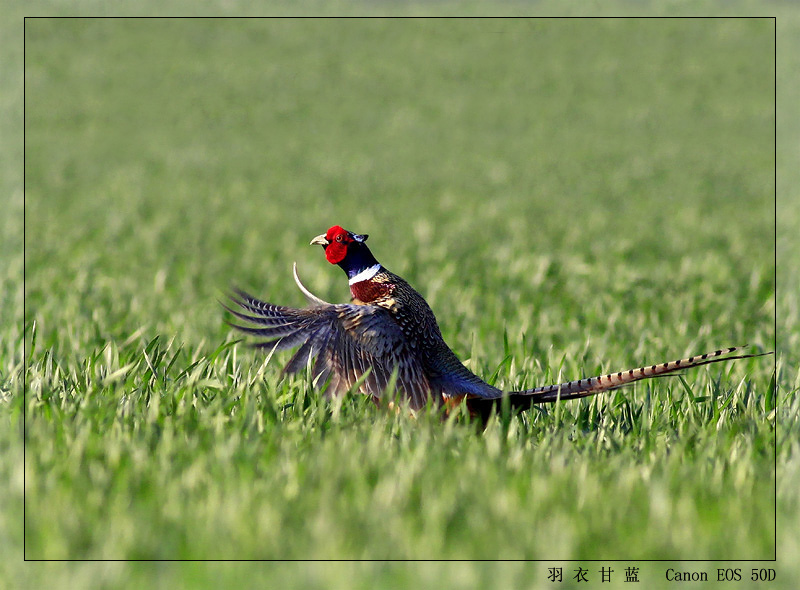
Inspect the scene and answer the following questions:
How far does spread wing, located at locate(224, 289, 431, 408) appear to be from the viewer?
4184 mm

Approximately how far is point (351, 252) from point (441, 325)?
291cm

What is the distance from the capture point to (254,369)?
5.36 m

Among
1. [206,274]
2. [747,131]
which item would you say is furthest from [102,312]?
[747,131]

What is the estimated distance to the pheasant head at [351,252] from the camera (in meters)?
4.79

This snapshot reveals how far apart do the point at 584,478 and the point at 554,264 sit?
266 inches

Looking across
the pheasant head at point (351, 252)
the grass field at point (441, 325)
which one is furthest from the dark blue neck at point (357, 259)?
the grass field at point (441, 325)

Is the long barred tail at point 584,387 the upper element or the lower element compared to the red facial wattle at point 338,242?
lower

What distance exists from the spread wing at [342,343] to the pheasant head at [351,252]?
40 cm

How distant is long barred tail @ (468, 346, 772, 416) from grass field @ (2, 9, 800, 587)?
7.2 inches

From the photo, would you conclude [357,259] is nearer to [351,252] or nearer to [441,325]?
[351,252]

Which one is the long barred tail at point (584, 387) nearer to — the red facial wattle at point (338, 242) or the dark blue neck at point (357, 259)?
the dark blue neck at point (357, 259)

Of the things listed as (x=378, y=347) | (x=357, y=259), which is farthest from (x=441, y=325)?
(x=378, y=347)

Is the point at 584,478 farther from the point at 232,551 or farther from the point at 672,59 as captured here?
the point at 672,59

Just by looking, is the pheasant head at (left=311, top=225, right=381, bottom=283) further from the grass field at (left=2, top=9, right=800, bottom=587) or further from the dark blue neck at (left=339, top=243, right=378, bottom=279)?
the grass field at (left=2, top=9, right=800, bottom=587)
